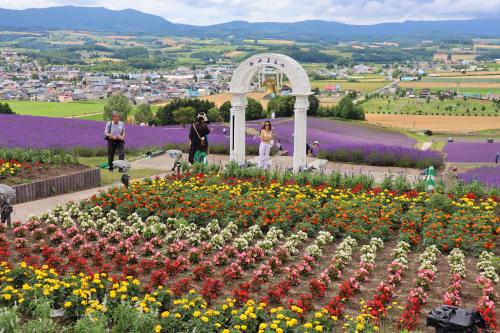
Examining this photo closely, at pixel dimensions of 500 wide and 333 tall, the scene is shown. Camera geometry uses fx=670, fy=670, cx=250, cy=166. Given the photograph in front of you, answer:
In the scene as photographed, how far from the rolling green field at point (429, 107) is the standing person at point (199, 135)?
2485 inches

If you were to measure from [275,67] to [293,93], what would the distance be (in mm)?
1069

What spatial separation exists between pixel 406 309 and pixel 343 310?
817 millimetres

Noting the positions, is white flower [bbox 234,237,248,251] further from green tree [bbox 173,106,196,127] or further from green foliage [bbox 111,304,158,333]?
green tree [bbox 173,106,196,127]

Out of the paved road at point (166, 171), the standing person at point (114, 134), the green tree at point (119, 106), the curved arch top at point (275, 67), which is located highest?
the curved arch top at point (275, 67)

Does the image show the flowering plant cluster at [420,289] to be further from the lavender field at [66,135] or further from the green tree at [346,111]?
the green tree at [346,111]

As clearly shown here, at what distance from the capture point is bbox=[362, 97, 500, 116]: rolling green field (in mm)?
82062

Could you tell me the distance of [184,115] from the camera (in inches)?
Answer: 2162

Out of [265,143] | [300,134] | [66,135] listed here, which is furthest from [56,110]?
[265,143]

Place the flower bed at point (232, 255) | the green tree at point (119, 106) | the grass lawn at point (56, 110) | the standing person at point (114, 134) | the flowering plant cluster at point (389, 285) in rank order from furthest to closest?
the grass lawn at point (56, 110) → the green tree at point (119, 106) → the standing person at point (114, 134) → the flowering plant cluster at point (389, 285) → the flower bed at point (232, 255)

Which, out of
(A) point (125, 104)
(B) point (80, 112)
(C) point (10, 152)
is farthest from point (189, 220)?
(B) point (80, 112)

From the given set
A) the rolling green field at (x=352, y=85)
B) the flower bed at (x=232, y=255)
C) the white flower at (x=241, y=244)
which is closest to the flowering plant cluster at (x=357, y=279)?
the flower bed at (x=232, y=255)

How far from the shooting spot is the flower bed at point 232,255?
833 centimetres

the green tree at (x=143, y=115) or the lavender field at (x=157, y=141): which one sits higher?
the lavender field at (x=157, y=141)

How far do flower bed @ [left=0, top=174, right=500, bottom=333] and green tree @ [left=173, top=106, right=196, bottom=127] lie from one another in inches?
1503
